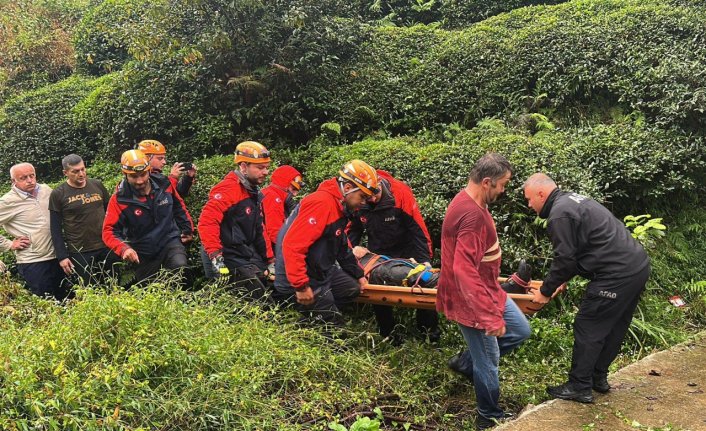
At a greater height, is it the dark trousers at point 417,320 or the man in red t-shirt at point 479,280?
the man in red t-shirt at point 479,280

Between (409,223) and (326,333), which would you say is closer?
(326,333)

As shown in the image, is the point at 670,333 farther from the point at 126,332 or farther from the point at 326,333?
the point at 126,332

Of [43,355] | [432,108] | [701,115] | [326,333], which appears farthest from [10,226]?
[701,115]

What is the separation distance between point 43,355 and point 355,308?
127 inches

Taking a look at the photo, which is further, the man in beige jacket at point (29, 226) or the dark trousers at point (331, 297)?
the man in beige jacket at point (29, 226)

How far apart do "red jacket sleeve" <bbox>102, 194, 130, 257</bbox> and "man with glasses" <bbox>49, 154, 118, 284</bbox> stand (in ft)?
1.23

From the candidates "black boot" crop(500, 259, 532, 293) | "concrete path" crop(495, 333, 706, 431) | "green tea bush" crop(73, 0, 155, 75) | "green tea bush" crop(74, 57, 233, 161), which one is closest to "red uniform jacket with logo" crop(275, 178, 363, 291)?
"black boot" crop(500, 259, 532, 293)

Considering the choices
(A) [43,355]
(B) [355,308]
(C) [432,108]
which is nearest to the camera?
(A) [43,355]

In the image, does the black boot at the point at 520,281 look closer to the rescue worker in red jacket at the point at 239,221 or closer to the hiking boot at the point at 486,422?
the hiking boot at the point at 486,422

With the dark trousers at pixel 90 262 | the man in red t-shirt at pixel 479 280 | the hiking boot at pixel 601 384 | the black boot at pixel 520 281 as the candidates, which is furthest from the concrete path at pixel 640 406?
the dark trousers at pixel 90 262

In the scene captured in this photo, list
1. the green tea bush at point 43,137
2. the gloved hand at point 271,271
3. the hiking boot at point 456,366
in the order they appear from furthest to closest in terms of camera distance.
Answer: the green tea bush at point 43,137, the gloved hand at point 271,271, the hiking boot at point 456,366

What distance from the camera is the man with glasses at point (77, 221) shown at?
6.38 m

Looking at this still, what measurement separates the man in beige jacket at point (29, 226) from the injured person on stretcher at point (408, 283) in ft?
11.5

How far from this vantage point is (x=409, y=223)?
580 cm
